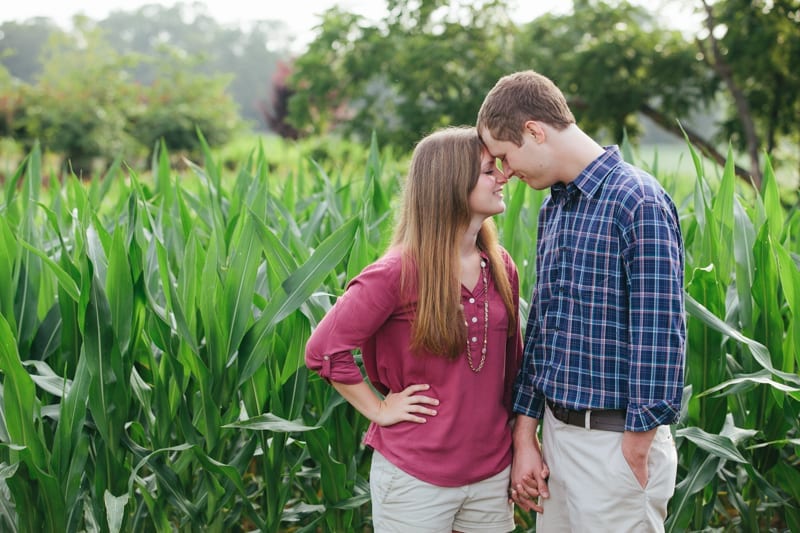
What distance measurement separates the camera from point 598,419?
1434 millimetres

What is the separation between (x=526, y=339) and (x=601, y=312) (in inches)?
8.3

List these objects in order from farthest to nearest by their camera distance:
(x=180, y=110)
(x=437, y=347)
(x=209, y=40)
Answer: (x=209, y=40)
(x=180, y=110)
(x=437, y=347)

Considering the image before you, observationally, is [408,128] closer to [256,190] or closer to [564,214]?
[256,190]

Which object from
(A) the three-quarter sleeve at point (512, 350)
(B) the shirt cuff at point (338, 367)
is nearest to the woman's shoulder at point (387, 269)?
(B) the shirt cuff at point (338, 367)

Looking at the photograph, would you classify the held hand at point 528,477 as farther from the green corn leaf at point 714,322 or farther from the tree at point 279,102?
the tree at point 279,102

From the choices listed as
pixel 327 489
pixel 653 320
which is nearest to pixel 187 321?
pixel 327 489

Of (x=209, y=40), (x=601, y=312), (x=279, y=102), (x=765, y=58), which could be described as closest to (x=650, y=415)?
(x=601, y=312)

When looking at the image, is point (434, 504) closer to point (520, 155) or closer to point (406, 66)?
point (520, 155)

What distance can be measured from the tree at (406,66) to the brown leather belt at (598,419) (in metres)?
8.07

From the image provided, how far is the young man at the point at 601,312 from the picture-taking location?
134cm

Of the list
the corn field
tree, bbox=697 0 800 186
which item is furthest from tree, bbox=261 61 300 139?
the corn field

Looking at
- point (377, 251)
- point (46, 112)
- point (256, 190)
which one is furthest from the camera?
point (46, 112)

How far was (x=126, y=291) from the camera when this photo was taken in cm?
174

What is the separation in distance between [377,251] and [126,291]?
625mm
